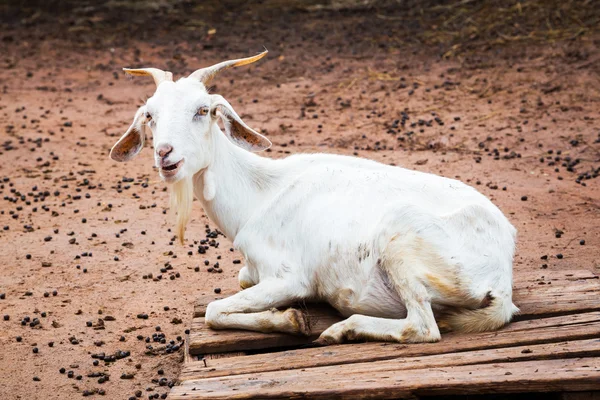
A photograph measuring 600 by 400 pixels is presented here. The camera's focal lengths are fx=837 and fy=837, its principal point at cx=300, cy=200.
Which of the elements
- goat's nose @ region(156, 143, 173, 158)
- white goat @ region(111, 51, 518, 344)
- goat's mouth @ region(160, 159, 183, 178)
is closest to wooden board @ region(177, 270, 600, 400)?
white goat @ region(111, 51, 518, 344)

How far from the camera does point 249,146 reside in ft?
15.7

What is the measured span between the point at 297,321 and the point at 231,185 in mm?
972

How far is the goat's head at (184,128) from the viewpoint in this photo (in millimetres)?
4332

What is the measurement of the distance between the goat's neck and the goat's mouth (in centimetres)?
38

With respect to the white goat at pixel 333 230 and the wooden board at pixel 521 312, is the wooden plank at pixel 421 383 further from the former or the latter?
the wooden board at pixel 521 312

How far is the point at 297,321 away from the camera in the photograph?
167 inches

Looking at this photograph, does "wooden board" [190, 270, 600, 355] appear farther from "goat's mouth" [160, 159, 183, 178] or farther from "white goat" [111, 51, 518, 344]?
"goat's mouth" [160, 159, 183, 178]

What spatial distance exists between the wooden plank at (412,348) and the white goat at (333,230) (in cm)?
9

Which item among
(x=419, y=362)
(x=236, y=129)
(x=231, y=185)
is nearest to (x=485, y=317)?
(x=419, y=362)

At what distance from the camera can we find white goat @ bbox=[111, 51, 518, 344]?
13.5 feet

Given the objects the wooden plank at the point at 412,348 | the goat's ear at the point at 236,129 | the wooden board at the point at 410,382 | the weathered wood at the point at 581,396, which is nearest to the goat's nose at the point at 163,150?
the goat's ear at the point at 236,129

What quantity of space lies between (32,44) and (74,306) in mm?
8244

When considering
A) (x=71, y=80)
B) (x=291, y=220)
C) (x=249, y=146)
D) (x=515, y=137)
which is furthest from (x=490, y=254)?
(x=71, y=80)

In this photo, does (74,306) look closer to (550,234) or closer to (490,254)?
(490,254)
